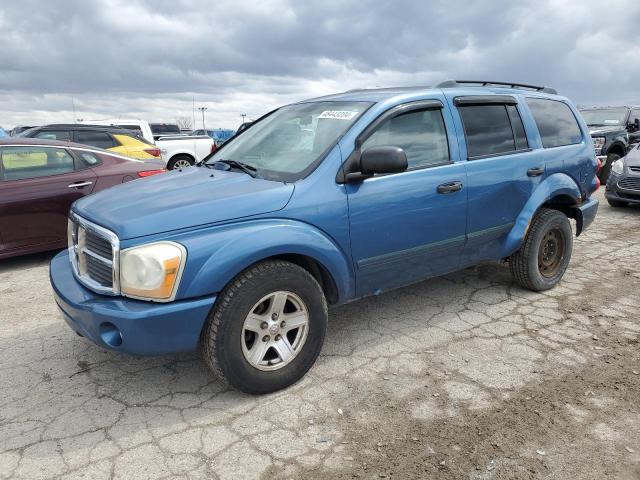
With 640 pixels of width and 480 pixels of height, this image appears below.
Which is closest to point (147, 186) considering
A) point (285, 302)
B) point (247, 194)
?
point (247, 194)

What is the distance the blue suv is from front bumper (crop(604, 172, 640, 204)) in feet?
16.6

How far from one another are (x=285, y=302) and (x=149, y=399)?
3.32ft

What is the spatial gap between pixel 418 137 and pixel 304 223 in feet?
3.98

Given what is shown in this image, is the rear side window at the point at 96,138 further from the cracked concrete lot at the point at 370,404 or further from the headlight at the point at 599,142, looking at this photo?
the headlight at the point at 599,142

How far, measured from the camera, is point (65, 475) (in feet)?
7.84

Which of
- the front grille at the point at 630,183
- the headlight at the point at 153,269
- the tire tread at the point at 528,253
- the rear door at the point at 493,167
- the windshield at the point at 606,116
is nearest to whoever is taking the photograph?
the headlight at the point at 153,269

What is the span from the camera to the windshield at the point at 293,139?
3.27 m

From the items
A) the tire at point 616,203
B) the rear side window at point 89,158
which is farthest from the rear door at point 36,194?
the tire at point 616,203

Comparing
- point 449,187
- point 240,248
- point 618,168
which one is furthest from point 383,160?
point 618,168

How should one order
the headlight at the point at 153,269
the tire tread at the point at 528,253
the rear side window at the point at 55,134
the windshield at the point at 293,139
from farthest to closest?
the rear side window at the point at 55,134
the tire tread at the point at 528,253
the windshield at the point at 293,139
the headlight at the point at 153,269

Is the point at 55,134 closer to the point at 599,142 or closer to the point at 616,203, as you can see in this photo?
the point at 616,203

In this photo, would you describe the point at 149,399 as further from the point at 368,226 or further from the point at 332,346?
the point at 368,226

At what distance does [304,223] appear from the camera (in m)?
3.02

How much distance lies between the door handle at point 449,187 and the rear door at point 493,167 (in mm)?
124
